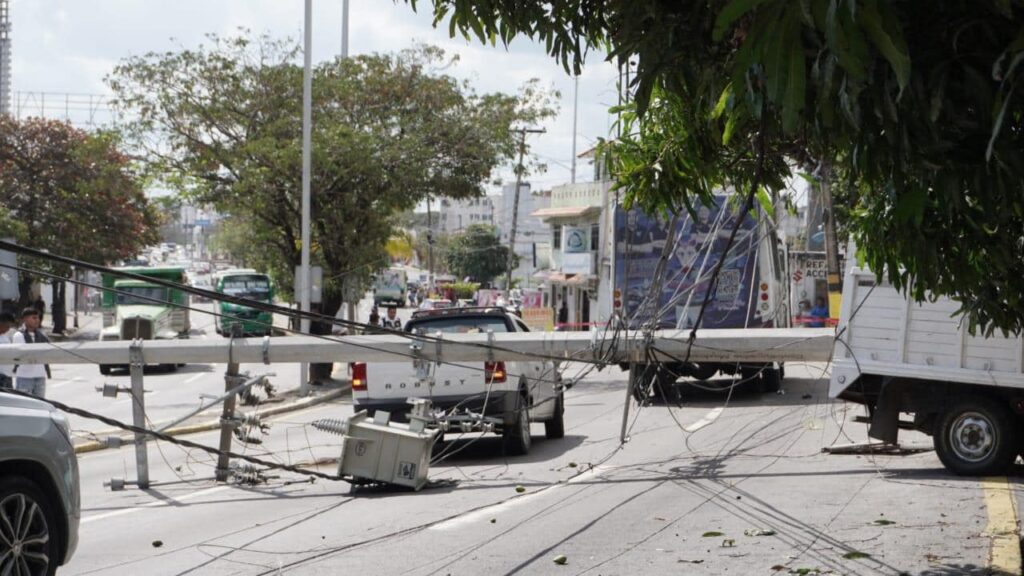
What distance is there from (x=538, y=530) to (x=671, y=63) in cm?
485

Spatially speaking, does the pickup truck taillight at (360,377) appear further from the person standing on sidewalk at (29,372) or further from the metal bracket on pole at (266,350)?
the person standing on sidewalk at (29,372)

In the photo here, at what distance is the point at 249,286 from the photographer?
175ft

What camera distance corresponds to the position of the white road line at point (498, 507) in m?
10.2

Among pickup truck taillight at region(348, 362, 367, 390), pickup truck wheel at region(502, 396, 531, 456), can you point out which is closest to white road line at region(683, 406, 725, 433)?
pickup truck wheel at region(502, 396, 531, 456)

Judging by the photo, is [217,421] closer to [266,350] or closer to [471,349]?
[266,350]

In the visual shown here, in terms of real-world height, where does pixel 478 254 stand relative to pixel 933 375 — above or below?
above

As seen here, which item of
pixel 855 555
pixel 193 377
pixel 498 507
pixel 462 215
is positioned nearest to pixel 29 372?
pixel 498 507

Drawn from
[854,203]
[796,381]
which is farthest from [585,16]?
[796,381]

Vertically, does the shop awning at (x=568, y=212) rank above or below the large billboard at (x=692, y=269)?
above

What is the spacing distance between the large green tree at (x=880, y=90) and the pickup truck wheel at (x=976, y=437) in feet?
15.6

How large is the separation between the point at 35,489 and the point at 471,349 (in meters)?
6.67

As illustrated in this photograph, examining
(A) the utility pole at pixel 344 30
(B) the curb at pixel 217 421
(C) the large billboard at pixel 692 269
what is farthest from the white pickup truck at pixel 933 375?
(A) the utility pole at pixel 344 30

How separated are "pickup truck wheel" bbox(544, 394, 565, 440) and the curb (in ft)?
16.6

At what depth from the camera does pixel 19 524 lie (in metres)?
6.66
